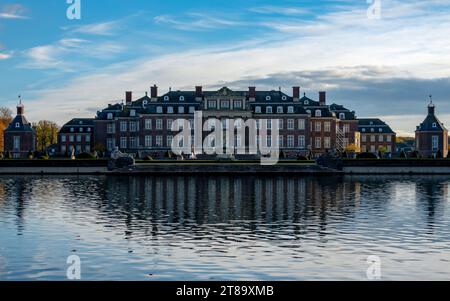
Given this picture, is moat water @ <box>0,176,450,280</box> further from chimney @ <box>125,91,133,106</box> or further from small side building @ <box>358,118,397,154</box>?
small side building @ <box>358,118,397,154</box>

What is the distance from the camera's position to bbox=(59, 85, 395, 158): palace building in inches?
3118

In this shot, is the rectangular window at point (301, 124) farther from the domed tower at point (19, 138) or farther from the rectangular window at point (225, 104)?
the domed tower at point (19, 138)

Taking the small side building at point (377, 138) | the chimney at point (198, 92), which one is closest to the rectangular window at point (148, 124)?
the chimney at point (198, 92)

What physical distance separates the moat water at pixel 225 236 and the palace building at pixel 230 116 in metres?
49.9

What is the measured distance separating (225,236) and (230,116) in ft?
205

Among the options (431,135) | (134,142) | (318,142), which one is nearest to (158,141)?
(134,142)

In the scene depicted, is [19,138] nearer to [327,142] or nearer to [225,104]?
[225,104]

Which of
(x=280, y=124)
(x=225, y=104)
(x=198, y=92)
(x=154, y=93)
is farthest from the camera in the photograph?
(x=154, y=93)

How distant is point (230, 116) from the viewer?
79312 mm

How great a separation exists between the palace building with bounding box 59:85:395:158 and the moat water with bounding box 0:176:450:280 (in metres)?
49.9

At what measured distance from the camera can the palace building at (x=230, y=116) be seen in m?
79.2
